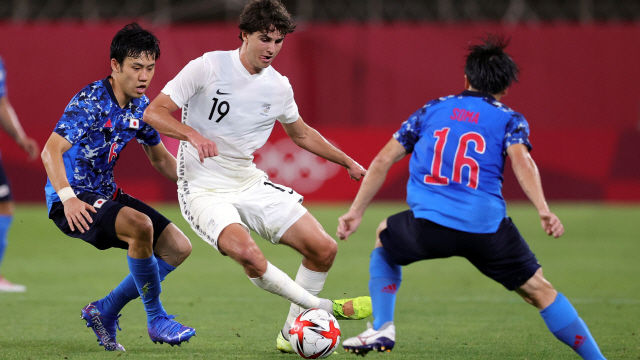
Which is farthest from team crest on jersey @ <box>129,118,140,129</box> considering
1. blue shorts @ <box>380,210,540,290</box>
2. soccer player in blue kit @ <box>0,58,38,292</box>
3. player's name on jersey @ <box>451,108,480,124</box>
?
soccer player in blue kit @ <box>0,58,38,292</box>

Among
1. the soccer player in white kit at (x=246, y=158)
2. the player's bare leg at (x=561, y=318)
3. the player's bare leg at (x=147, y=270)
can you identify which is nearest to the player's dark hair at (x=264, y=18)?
the soccer player in white kit at (x=246, y=158)

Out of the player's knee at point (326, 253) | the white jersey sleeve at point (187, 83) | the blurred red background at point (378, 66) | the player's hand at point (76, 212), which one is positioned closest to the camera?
the player's hand at point (76, 212)

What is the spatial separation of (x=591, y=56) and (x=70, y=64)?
40.4 ft

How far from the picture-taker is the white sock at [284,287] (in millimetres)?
4707

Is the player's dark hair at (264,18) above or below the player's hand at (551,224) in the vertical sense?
above

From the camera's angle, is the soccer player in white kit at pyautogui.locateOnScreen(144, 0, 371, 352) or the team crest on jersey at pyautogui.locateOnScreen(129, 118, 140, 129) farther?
the team crest on jersey at pyautogui.locateOnScreen(129, 118, 140, 129)

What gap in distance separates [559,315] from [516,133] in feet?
3.31

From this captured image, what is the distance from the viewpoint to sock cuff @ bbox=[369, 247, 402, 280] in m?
4.50

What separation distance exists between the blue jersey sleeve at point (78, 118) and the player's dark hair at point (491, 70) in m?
2.33

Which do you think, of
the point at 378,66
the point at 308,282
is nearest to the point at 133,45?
the point at 308,282

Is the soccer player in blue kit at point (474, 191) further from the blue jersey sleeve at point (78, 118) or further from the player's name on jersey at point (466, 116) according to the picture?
the blue jersey sleeve at point (78, 118)

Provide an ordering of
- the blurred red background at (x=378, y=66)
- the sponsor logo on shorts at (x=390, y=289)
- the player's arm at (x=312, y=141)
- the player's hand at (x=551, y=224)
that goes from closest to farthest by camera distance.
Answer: the player's hand at (x=551, y=224), the sponsor logo on shorts at (x=390, y=289), the player's arm at (x=312, y=141), the blurred red background at (x=378, y=66)

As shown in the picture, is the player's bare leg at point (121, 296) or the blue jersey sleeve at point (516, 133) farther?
the player's bare leg at point (121, 296)

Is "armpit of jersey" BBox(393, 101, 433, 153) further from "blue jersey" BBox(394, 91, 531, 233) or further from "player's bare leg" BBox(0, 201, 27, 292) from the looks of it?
"player's bare leg" BBox(0, 201, 27, 292)
